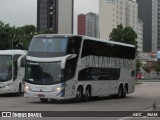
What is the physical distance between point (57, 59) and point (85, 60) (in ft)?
7.94

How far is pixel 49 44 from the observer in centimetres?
2567

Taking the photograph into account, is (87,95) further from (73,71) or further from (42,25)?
(42,25)

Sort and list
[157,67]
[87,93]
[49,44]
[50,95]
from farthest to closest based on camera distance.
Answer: [157,67]
[87,93]
[49,44]
[50,95]

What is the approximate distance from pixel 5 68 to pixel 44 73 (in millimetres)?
8304

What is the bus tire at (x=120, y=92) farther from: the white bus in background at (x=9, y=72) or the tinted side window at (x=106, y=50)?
the white bus in background at (x=9, y=72)

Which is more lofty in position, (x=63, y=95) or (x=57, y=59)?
(x=57, y=59)

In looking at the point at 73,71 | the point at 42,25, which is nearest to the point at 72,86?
the point at 73,71

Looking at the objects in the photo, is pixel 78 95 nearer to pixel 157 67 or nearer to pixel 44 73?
pixel 44 73

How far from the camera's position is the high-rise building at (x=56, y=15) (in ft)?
439

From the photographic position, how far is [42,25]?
157 meters

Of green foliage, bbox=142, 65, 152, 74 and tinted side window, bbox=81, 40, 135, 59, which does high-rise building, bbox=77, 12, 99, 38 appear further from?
tinted side window, bbox=81, 40, 135, 59

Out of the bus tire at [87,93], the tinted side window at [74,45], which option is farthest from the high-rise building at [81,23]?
the tinted side window at [74,45]

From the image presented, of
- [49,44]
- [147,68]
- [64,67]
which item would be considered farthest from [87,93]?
[147,68]

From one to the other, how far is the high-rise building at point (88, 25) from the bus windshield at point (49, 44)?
152617mm
